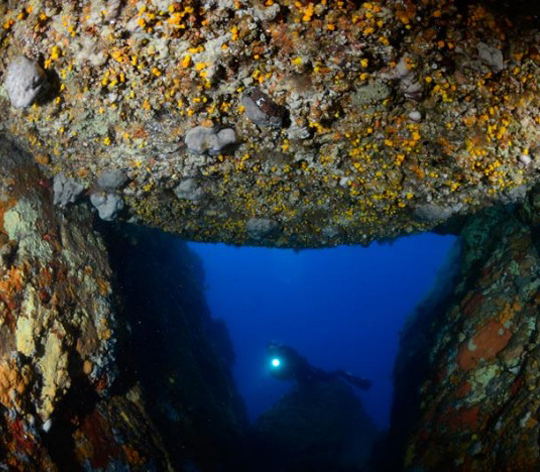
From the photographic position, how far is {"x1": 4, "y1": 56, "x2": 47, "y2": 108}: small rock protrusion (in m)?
3.12

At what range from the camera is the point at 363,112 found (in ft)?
11.4

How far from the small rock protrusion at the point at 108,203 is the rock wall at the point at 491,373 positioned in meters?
4.73

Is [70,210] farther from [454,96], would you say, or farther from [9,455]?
[454,96]

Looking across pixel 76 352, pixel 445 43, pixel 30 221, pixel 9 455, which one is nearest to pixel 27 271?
pixel 30 221

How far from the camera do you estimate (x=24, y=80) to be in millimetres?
3156

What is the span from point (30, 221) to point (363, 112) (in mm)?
3642

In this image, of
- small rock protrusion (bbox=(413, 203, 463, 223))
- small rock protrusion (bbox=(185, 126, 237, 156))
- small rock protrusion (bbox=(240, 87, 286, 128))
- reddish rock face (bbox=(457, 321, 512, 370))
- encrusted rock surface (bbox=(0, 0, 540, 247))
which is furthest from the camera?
reddish rock face (bbox=(457, 321, 512, 370))

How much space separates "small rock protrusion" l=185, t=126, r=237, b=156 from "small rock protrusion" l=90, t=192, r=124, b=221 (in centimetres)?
144

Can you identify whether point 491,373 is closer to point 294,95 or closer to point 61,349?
point 294,95

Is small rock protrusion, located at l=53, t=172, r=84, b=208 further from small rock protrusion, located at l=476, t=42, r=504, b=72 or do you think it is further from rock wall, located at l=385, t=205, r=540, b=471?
rock wall, located at l=385, t=205, r=540, b=471

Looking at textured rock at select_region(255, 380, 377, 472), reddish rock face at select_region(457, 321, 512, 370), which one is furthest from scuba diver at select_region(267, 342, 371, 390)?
reddish rock face at select_region(457, 321, 512, 370)

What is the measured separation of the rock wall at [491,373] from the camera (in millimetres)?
3568

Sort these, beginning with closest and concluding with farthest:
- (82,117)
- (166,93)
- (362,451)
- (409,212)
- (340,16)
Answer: (340,16) → (166,93) → (82,117) → (409,212) → (362,451)

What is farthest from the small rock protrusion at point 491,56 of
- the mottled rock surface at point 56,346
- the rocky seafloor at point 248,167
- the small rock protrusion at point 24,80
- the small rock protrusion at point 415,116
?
the mottled rock surface at point 56,346
